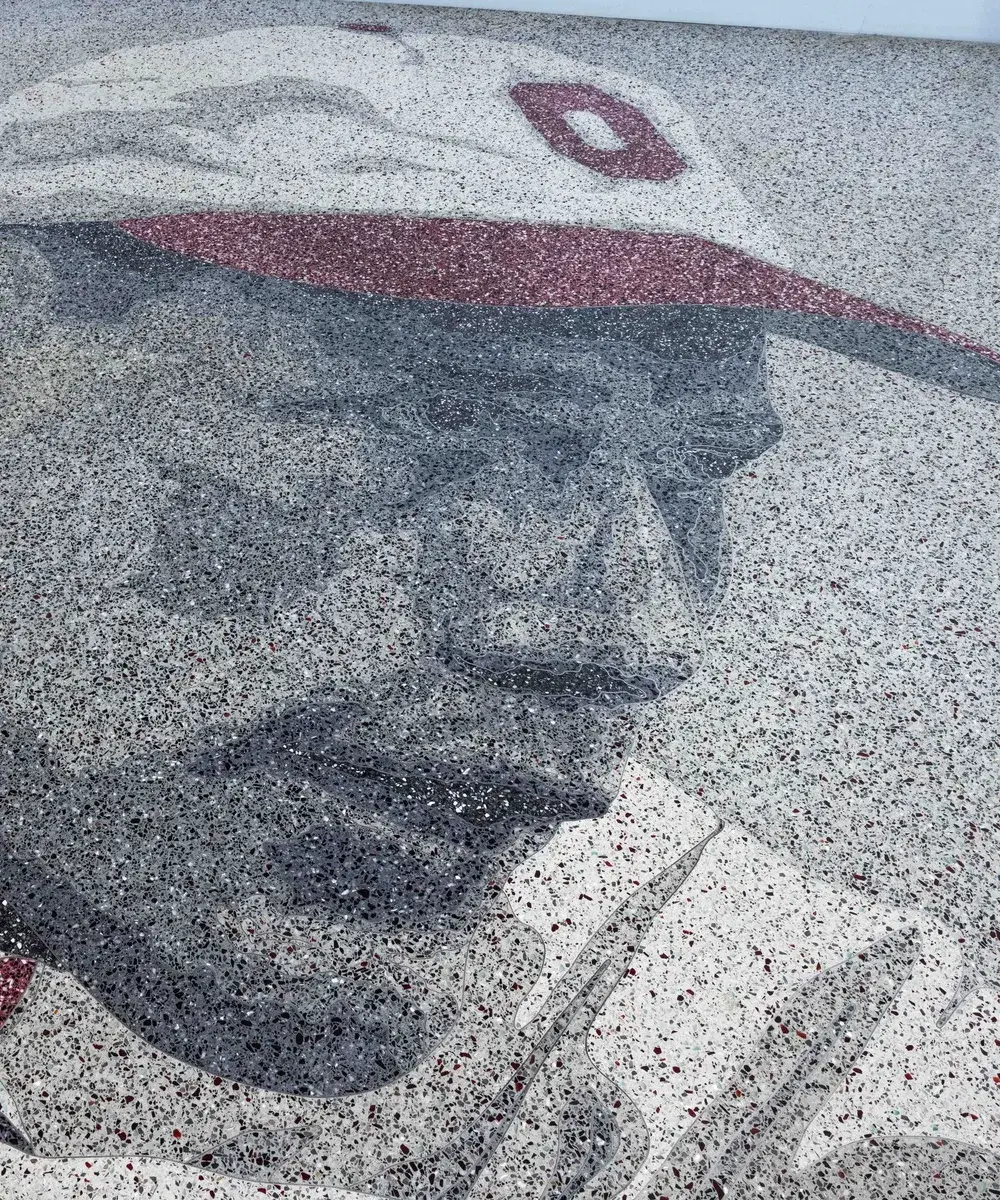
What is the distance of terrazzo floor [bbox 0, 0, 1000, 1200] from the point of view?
103cm

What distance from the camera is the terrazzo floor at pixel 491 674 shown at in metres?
1.03

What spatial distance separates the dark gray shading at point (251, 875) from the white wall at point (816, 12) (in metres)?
2.91

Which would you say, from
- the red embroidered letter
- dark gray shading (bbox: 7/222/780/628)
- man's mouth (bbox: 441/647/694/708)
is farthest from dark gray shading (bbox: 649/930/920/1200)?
the red embroidered letter

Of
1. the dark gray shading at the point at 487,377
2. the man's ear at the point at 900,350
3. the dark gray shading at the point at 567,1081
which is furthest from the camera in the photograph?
the man's ear at the point at 900,350

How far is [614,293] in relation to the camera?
210cm

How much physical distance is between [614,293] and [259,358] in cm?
70

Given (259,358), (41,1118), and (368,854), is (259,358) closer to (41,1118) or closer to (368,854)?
(368,854)

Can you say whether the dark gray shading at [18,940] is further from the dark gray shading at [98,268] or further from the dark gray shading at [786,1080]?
the dark gray shading at [98,268]

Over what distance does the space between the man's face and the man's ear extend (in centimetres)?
13

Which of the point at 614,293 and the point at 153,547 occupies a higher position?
the point at 153,547

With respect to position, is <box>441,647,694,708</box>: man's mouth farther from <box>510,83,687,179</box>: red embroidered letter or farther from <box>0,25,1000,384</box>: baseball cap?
<box>510,83,687,179</box>: red embroidered letter

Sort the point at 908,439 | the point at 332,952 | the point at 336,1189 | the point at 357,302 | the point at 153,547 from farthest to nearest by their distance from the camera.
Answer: the point at 357,302 → the point at 908,439 → the point at 153,547 → the point at 332,952 → the point at 336,1189

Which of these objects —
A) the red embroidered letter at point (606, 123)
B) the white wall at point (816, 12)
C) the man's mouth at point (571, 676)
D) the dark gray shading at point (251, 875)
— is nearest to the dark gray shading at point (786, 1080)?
the dark gray shading at point (251, 875)

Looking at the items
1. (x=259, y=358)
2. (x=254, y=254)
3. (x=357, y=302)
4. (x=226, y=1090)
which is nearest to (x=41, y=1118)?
(x=226, y=1090)
